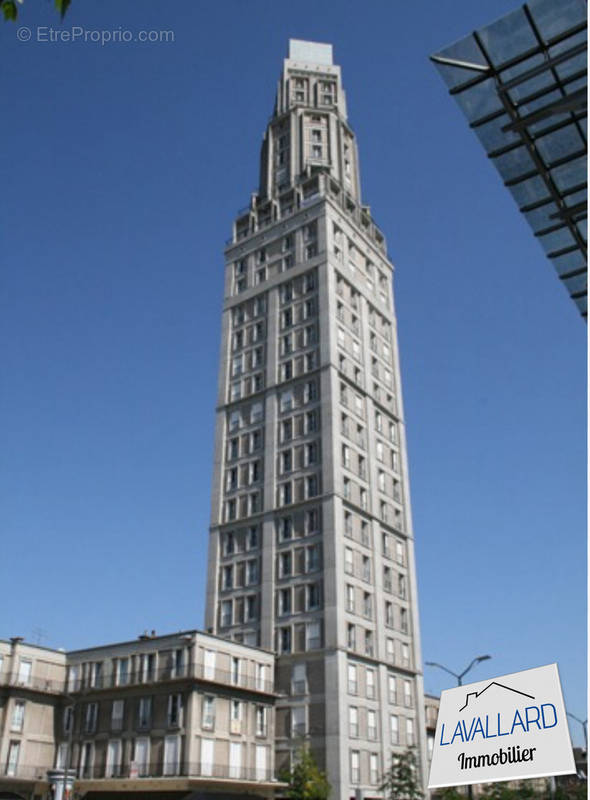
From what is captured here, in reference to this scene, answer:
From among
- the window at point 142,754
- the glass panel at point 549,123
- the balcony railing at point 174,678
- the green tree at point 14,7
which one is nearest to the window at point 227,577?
the balcony railing at point 174,678

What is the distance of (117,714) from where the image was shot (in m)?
57.5

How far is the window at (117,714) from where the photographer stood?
57.0m

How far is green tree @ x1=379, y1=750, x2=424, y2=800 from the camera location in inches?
2170

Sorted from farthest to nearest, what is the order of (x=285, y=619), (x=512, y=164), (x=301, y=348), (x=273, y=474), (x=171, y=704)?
(x=301, y=348) < (x=273, y=474) < (x=285, y=619) < (x=171, y=704) < (x=512, y=164)

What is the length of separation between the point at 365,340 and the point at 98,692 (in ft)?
137

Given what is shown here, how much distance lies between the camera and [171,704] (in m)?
54.8

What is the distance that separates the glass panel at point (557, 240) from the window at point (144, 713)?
48.2m

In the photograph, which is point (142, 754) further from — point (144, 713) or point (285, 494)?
point (285, 494)

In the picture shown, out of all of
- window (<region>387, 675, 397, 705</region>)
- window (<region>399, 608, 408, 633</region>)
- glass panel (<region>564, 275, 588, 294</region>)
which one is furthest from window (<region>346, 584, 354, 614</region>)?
glass panel (<region>564, 275, 588, 294</region>)

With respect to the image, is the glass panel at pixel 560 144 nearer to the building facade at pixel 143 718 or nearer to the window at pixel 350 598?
the building facade at pixel 143 718

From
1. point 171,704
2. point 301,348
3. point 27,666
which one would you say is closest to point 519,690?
point 171,704

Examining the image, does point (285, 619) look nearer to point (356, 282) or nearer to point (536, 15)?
point (356, 282)

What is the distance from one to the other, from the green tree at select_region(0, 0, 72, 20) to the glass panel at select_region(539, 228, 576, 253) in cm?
1353

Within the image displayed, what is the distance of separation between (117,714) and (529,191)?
52611 millimetres
